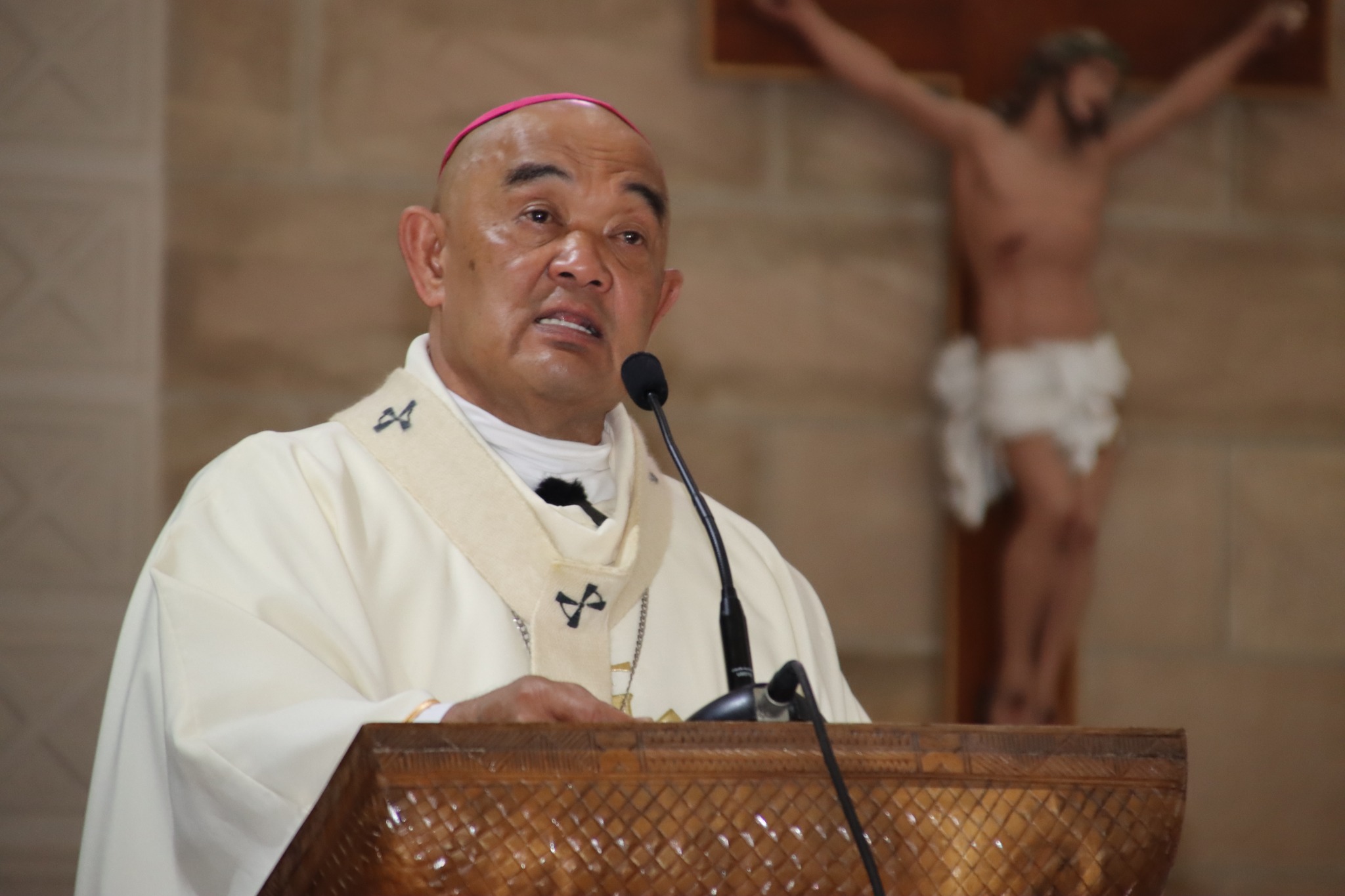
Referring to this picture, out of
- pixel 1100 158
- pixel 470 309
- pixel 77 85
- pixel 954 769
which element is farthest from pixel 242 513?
pixel 1100 158

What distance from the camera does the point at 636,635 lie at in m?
2.73

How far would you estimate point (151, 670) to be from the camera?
216 cm

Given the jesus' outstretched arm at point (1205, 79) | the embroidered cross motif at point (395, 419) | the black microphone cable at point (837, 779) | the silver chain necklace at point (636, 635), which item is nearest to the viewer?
the black microphone cable at point (837, 779)

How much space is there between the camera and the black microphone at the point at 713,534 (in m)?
1.77

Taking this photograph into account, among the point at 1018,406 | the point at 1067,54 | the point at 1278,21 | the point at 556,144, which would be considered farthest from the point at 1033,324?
the point at 556,144

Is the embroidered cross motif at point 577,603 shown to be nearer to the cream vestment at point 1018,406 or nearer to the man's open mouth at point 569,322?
the man's open mouth at point 569,322

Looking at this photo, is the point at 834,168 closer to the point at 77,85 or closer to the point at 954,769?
the point at 77,85

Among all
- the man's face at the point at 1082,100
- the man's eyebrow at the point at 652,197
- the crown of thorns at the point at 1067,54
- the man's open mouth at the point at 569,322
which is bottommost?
the man's open mouth at the point at 569,322

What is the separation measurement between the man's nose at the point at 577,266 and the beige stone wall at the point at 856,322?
239 centimetres

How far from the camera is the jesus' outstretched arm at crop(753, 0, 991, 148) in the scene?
5.18 m

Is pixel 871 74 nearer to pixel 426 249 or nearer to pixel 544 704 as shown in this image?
pixel 426 249

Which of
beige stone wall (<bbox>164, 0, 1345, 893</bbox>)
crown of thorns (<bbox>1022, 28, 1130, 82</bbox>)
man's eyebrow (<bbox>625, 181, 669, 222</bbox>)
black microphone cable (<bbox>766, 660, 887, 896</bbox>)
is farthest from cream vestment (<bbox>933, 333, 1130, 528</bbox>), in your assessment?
black microphone cable (<bbox>766, 660, 887, 896</bbox>)

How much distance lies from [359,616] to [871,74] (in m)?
3.42

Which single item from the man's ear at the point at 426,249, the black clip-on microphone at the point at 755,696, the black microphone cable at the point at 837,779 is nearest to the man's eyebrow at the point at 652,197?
the man's ear at the point at 426,249
